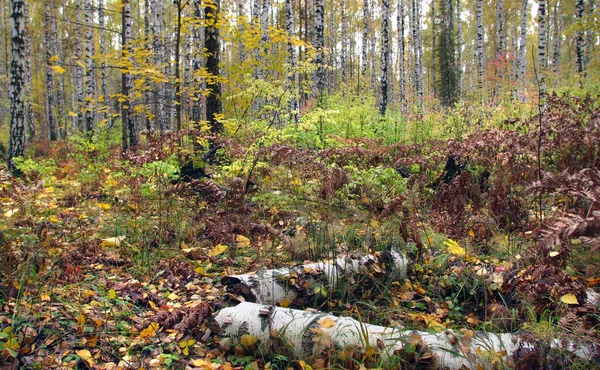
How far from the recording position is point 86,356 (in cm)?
242

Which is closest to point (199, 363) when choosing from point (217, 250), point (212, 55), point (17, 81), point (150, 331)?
point (150, 331)

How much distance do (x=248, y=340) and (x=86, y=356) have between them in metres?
1.00

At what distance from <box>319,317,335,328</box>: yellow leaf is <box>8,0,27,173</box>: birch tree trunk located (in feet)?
32.1

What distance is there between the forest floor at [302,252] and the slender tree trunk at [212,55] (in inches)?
72.1

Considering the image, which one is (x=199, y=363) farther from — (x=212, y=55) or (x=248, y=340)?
(x=212, y=55)

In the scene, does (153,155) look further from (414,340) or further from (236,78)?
(414,340)

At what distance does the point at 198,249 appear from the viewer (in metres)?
4.11

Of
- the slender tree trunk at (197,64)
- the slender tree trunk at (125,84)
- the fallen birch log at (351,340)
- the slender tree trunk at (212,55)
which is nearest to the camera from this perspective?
the fallen birch log at (351,340)

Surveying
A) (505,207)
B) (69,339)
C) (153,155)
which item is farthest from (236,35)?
(69,339)

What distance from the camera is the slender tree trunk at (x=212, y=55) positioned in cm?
695

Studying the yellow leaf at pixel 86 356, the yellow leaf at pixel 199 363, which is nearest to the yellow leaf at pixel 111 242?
the yellow leaf at pixel 86 356

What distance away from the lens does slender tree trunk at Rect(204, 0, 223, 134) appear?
6.95 metres

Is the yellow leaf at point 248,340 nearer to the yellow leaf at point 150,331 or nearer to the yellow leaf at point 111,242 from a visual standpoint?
the yellow leaf at point 150,331

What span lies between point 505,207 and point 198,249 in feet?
10.9
